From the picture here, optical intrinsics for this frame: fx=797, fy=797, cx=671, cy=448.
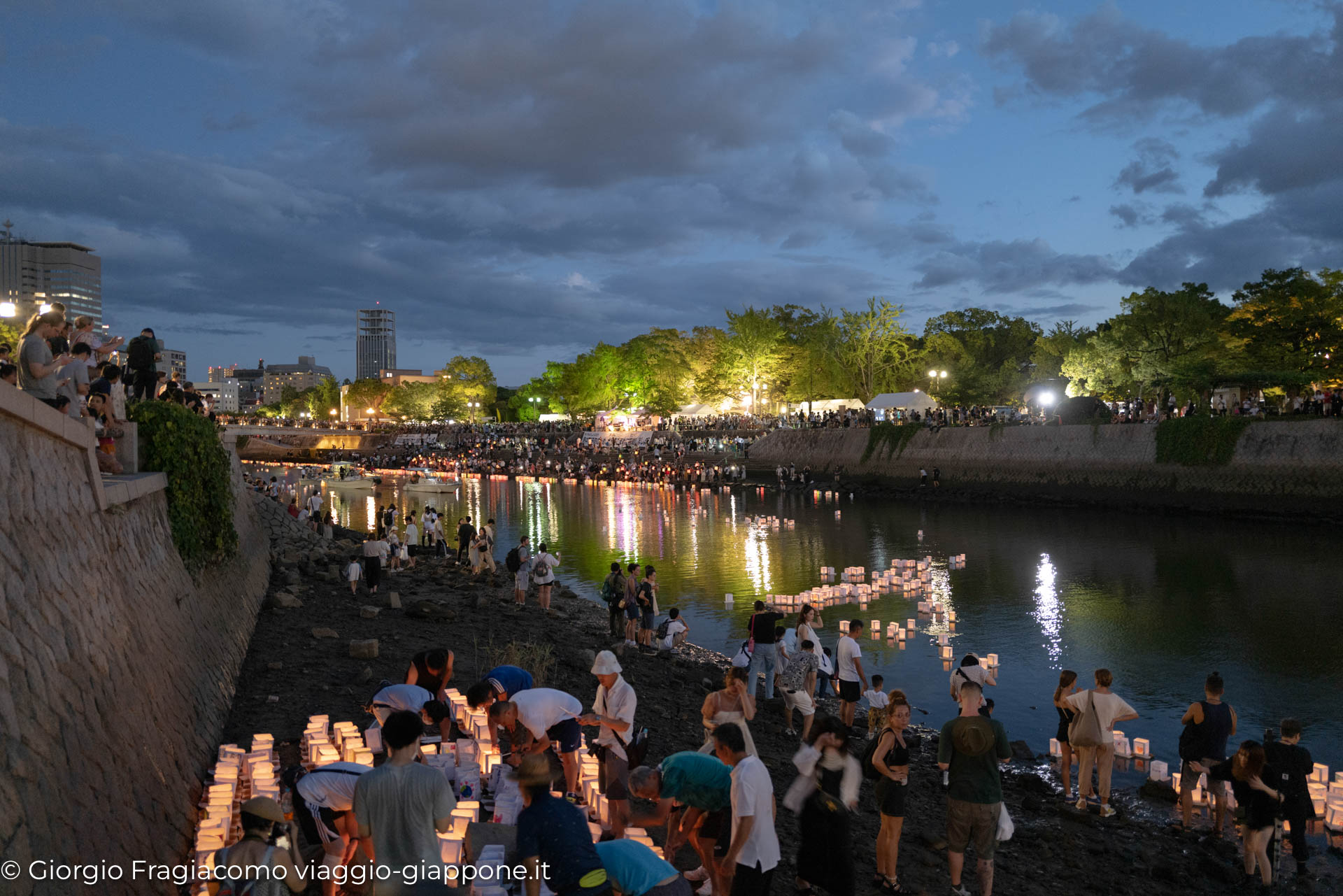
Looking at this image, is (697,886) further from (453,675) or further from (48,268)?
(48,268)

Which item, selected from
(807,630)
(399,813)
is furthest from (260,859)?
(807,630)

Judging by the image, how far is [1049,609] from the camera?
1931cm

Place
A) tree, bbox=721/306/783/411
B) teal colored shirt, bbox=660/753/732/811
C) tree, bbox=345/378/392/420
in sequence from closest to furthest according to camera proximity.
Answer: teal colored shirt, bbox=660/753/732/811
tree, bbox=721/306/783/411
tree, bbox=345/378/392/420

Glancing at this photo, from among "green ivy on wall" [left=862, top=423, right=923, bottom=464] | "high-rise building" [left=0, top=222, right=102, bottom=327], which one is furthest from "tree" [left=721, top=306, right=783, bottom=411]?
"high-rise building" [left=0, top=222, right=102, bottom=327]

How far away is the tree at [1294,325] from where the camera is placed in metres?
39.5

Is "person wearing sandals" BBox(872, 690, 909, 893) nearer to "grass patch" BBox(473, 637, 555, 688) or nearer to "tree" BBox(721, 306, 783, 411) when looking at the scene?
"grass patch" BBox(473, 637, 555, 688)

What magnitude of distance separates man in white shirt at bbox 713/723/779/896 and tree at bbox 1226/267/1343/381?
44.7 metres

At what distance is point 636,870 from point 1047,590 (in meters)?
20.1

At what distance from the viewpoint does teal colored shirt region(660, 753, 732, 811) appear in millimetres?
5246

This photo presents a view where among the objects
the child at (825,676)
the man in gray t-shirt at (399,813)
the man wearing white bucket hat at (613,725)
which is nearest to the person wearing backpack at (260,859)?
the man in gray t-shirt at (399,813)

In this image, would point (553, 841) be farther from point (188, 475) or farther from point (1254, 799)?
point (188, 475)

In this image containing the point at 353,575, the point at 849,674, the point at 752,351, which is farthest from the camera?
the point at 752,351

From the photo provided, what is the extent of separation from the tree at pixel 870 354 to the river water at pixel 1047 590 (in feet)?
98.3

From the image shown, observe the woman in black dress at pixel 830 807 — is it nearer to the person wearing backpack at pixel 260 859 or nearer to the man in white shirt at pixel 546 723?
the man in white shirt at pixel 546 723
